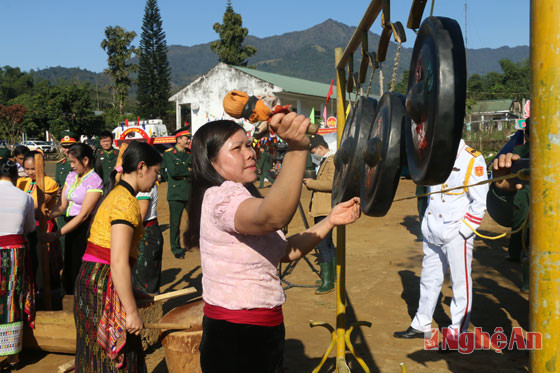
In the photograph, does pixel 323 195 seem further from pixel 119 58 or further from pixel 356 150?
pixel 119 58

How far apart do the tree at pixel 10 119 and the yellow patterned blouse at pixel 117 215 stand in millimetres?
46242

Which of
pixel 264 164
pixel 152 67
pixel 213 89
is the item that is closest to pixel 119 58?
pixel 152 67

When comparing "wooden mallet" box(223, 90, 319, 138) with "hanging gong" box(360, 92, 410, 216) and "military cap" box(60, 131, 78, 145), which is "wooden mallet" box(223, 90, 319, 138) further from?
"military cap" box(60, 131, 78, 145)

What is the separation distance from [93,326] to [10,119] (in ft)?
157

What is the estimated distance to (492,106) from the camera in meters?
62.3

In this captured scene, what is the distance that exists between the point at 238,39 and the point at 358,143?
142ft

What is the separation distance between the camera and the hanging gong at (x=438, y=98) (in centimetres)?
129

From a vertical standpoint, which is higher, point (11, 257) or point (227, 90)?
point (227, 90)

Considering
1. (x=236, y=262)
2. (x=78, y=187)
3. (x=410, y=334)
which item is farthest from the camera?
(x=78, y=187)

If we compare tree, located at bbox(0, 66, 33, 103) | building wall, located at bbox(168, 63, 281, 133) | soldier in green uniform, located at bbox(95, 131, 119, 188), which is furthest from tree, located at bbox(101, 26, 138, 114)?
soldier in green uniform, located at bbox(95, 131, 119, 188)

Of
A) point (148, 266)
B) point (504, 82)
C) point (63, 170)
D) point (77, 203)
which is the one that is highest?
point (504, 82)

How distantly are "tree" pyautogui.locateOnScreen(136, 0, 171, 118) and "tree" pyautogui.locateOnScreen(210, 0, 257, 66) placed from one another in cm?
876

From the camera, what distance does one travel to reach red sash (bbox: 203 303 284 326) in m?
1.96

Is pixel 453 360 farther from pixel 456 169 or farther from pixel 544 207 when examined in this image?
pixel 544 207
